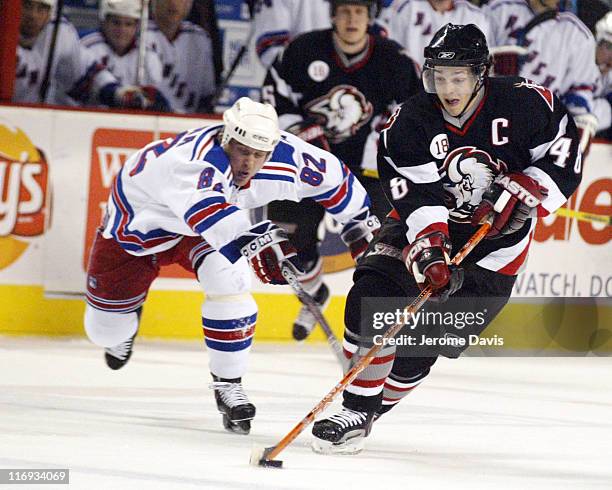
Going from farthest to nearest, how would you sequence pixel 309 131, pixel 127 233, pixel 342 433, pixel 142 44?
pixel 142 44
pixel 309 131
pixel 127 233
pixel 342 433

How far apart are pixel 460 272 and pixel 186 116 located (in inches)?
99.2

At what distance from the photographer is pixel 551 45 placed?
6.02 metres

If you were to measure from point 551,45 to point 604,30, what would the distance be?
278 millimetres

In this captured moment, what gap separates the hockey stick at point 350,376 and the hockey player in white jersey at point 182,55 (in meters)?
2.67

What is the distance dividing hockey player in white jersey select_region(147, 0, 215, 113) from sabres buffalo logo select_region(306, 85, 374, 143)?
611 millimetres

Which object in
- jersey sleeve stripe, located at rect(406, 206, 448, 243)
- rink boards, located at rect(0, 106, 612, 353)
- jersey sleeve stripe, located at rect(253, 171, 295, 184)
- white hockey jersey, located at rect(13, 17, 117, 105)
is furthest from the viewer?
white hockey jersey, located at rect(13, 17, 117, 105)

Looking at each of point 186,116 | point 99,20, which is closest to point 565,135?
point 186,116

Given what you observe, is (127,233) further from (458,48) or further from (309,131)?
(309,131)

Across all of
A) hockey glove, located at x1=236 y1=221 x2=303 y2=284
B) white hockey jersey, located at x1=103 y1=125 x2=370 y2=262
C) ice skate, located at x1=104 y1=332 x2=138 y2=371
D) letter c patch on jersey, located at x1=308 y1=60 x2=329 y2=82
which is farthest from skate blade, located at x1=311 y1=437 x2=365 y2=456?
letter c patch on jersey, located at x1=308 y1=60 x2=329 y2=82

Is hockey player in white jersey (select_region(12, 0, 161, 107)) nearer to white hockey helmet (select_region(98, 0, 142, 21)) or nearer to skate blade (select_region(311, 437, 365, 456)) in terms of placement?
white hockey helmet (select_region(98, 0, 142, 21))

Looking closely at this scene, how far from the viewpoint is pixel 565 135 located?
3383 millimetres

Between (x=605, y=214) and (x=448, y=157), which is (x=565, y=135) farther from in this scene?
(x=605, y=214)

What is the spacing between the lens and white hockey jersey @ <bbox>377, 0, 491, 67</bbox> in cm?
582

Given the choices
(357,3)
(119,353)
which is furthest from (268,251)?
(357,3)
